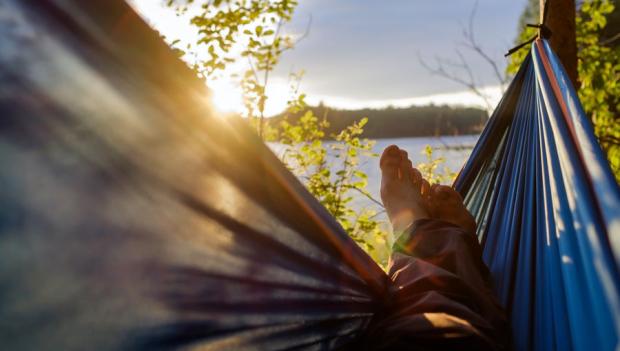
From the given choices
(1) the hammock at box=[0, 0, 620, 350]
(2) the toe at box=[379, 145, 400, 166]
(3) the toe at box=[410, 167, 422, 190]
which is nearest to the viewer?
(1) the hammock at box=[0, 0, 620, 350]

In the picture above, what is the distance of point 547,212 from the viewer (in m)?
1.17

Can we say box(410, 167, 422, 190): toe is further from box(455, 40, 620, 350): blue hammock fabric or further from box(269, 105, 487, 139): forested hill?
box(269, 105, 487, 139): forested hill

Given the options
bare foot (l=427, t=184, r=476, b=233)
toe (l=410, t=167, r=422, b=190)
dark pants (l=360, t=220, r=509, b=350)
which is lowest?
dark pants (l=360, t=220, r=509, b=350)

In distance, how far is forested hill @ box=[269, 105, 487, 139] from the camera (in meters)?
3.14

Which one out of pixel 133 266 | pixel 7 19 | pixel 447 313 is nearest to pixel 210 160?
pixel 133 266

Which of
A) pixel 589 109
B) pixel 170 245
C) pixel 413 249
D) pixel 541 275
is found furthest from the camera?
pixel 589 109

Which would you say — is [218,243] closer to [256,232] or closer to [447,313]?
[256,232]

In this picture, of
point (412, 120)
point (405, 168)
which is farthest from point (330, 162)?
point (412, 120)

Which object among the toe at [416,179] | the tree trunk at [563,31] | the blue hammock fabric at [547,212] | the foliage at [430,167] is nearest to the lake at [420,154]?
the foliage at [430,167]

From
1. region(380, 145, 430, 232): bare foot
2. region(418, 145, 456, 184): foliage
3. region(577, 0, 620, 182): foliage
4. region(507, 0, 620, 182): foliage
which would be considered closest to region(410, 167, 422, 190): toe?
region(380, 145, 430, 232): bare foot

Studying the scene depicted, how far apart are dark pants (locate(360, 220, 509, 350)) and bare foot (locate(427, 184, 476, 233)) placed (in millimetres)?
279

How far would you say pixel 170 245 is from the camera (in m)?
0.68

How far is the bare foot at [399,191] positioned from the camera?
161 centimetres

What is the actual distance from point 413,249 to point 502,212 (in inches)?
15.7
